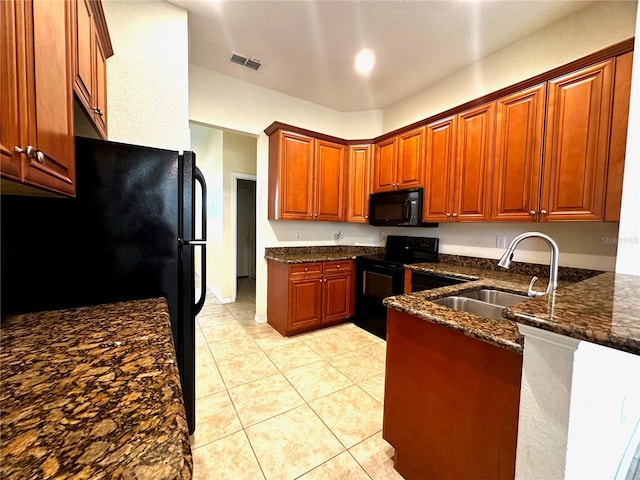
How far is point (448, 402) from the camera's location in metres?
1.11

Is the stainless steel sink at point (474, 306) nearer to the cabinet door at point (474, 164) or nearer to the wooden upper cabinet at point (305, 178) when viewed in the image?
the cabinet door at point (474, 164)

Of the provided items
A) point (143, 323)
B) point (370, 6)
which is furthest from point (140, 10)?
point (143, 323)

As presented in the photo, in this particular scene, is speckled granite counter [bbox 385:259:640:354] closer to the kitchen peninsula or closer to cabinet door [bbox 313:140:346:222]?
the kitchen peninsula

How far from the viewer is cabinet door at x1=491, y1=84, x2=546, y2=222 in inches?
79.0

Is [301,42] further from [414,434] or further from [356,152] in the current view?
[414,434]

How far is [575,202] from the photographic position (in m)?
1.83

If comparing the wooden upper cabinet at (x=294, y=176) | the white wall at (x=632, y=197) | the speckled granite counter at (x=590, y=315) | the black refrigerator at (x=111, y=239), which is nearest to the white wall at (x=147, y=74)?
the black refrigerator at (x=111, y=239)

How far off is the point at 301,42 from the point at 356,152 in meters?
1.45

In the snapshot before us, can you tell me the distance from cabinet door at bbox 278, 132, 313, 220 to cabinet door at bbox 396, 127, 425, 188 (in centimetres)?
111

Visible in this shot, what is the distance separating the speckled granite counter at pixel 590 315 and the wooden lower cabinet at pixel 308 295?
2.32 metres

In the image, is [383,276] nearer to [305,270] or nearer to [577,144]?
[305,270]

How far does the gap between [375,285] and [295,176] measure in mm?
1661

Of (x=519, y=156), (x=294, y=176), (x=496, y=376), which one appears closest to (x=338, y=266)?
(x=294, y=176)

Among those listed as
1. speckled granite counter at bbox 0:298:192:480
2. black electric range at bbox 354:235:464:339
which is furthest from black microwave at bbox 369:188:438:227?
speckled granite counter at bbox 0:298:192:480
